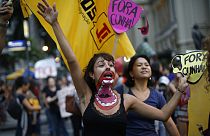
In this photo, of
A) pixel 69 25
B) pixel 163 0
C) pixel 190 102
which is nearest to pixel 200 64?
pixel 190 102

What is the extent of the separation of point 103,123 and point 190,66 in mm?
1096

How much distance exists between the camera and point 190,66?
13.1 ft

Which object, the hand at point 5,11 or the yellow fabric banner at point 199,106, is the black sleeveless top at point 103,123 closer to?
the yellow fabric banner at point 199,106

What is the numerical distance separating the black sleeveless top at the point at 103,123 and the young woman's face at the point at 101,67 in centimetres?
34

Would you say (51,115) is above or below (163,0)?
below

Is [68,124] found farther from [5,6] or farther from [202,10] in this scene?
[202,10]

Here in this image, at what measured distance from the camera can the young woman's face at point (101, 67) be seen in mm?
3688

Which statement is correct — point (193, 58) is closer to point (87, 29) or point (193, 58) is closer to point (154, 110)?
point (154, 110)

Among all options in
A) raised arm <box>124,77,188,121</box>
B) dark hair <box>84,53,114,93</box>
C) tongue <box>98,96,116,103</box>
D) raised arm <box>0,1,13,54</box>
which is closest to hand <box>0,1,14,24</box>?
raised arm <box>0,1,13,54</box>

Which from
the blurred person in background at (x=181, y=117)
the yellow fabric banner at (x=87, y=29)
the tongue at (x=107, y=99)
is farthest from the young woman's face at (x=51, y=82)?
the tongue at (x=107, y=99)

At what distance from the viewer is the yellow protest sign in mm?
3957

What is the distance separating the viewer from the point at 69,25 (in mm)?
4336

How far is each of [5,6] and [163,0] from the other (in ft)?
138

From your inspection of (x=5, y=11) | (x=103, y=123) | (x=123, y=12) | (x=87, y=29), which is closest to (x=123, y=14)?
(x=123, y=12)
